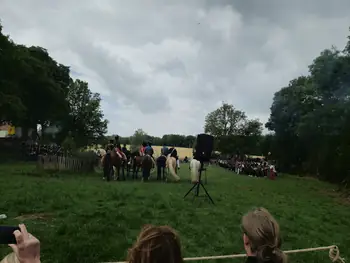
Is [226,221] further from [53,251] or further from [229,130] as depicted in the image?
[229,130]

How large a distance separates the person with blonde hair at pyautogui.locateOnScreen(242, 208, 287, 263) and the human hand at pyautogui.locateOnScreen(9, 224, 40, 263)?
1201 mm

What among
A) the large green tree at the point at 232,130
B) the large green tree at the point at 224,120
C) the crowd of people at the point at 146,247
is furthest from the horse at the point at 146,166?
the large green tree at the point at 224,120

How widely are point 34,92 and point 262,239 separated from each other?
155 ft

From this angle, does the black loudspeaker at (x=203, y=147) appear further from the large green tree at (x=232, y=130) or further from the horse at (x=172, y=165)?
the large green tree at (x=232, y=130)

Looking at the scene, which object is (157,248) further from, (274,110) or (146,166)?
(274,110)

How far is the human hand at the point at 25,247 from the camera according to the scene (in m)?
1.68

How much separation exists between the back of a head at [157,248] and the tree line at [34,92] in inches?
1031

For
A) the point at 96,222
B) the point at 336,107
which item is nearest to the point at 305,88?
the point at 336,107

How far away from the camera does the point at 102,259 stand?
554 centimetres

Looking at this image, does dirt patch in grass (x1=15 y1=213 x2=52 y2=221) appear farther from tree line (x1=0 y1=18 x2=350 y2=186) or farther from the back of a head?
tree line (x1=0 y1=18 x2=350 y2=186)

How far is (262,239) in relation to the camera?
2361 mm

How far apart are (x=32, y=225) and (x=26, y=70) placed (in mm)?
38239

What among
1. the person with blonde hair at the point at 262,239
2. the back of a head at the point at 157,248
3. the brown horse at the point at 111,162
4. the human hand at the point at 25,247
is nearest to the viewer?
the human hand at the point at 25,247

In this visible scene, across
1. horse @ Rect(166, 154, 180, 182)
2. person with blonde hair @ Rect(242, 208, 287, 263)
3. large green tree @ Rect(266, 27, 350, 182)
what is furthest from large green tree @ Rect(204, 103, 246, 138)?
person with blonde hair @ Rect(242, 208, 287, 263)
